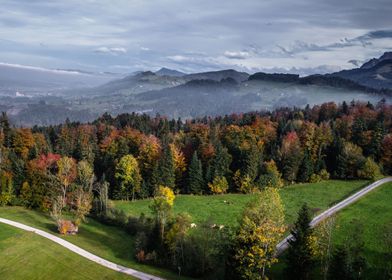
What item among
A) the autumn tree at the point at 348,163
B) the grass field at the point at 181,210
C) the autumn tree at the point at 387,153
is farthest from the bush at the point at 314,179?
the autumn tree at the point at 387,153

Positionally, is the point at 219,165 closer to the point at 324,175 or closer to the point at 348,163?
the point at 324,175

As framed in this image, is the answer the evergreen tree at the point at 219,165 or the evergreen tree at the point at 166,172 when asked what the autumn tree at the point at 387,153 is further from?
the evergreen tree at the point at 166,172

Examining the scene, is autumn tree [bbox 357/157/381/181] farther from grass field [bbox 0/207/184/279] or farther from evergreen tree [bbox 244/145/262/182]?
grass field [bbox 0/207/184/279]

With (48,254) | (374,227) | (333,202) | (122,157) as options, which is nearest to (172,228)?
(48,254)

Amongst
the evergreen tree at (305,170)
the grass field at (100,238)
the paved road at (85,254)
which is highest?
the evergreen tree at (305,170)

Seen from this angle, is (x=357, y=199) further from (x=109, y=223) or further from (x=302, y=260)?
(x=109, y=223)

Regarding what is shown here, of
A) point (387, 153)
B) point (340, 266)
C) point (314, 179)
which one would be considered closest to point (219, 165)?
point (314, 179)
